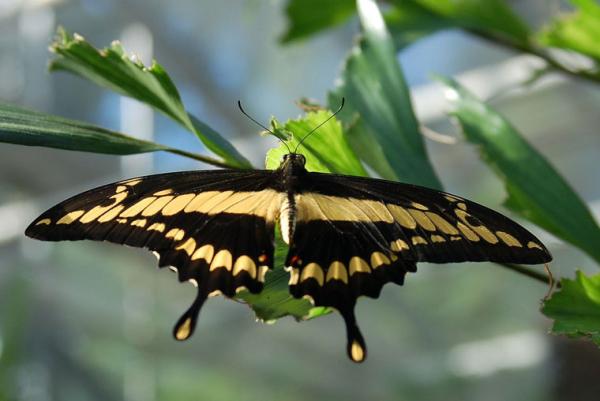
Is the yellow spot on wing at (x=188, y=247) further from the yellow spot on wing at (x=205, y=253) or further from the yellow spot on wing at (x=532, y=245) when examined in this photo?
the yellow spot on wing at (x=532, y=245)

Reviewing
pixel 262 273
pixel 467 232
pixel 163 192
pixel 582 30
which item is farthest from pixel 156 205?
pixel 582 30

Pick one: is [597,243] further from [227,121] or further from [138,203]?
[227,121]

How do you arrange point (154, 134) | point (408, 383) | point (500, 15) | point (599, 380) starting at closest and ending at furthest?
point (500, 15)
point (599, 380)
point (154, 134)
point (408, 383)

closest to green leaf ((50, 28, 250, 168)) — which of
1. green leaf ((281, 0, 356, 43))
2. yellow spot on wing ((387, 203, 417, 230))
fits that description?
yellow spot on wing ((387, 203, 417, 230))

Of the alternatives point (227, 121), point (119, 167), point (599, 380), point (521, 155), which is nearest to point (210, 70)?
point (227, 121)

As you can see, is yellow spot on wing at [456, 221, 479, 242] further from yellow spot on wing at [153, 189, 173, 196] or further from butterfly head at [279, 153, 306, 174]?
yellow spot on wing at [153, 189, 173, 196]

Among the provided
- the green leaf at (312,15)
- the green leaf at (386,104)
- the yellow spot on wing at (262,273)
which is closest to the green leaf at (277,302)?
the yellow spot on wing at (262,273)
